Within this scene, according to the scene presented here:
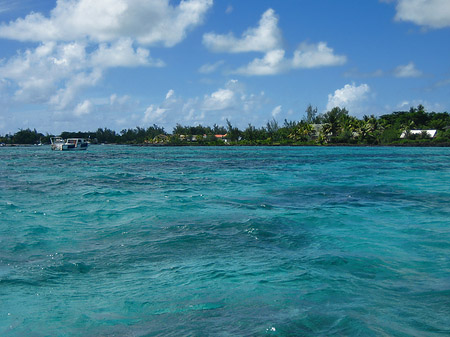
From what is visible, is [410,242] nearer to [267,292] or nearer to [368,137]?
[267,292]

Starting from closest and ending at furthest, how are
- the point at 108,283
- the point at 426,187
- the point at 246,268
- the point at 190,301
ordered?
1. the point at 190,301
2. the point at 108,283
3. the point at 246,268
4. the point at 426,187

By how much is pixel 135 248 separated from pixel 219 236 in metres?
1.88

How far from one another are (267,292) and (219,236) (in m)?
3.26

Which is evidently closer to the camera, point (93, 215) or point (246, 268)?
point (246, 268)

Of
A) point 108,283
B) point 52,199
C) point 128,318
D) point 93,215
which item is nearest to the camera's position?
point 128,318

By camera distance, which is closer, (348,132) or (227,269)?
(227,269)

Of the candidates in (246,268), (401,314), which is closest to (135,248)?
(246,268)

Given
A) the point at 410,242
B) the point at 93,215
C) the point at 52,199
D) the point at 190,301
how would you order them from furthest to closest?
the point at 52,199, the point at 93,215, the point at 410,242, the point at 190,301

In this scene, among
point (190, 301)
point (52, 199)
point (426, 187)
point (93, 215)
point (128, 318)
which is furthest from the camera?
point (426, 187)

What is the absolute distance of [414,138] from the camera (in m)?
87.5

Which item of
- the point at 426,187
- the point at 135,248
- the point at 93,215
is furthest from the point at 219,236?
the point at 426,187

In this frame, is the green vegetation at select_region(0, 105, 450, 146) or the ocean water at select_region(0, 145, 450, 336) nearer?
the ocean water at select_region(0, 145, 450, 336)

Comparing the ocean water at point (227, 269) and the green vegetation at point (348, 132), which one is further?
the green vegetation at point (348, 132)

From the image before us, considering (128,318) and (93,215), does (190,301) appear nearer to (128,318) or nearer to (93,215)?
(128,318)
